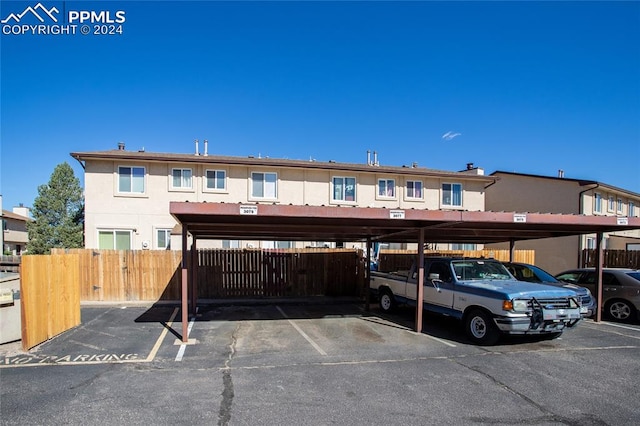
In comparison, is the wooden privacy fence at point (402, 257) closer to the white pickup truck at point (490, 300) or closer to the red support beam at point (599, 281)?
the red support beam at point (599, 281)

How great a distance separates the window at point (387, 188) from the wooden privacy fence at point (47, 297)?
580 inches

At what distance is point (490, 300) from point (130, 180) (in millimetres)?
16302

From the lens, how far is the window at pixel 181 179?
58.5ft

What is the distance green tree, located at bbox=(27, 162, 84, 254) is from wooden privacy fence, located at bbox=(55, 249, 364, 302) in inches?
806

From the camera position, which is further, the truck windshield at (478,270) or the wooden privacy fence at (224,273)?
the wooden privacy fence at (224,273)

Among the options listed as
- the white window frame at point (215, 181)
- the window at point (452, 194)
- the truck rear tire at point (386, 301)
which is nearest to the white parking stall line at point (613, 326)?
the truck rear tire at point (386, 301)

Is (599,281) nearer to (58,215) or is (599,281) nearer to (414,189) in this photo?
(414,189)

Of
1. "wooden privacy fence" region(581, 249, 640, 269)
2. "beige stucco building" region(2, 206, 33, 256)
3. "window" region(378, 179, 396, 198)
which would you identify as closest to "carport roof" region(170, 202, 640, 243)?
"window" region(378, 179, 396, 198)

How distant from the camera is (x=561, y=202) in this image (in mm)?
21312

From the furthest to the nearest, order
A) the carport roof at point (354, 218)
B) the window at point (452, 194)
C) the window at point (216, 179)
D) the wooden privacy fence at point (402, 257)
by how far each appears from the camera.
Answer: the window at point (452, 194) < the window at point (216, 179) < the wooden privacy fence at point (402, 257) < the carport roof at point (354, 218)

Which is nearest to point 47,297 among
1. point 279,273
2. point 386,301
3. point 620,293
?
point 279,273

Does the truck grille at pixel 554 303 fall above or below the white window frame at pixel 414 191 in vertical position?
below

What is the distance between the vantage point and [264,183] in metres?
18.8

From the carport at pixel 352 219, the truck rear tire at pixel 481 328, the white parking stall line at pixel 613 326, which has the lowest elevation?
the white parking stall line at pixel 613 326
